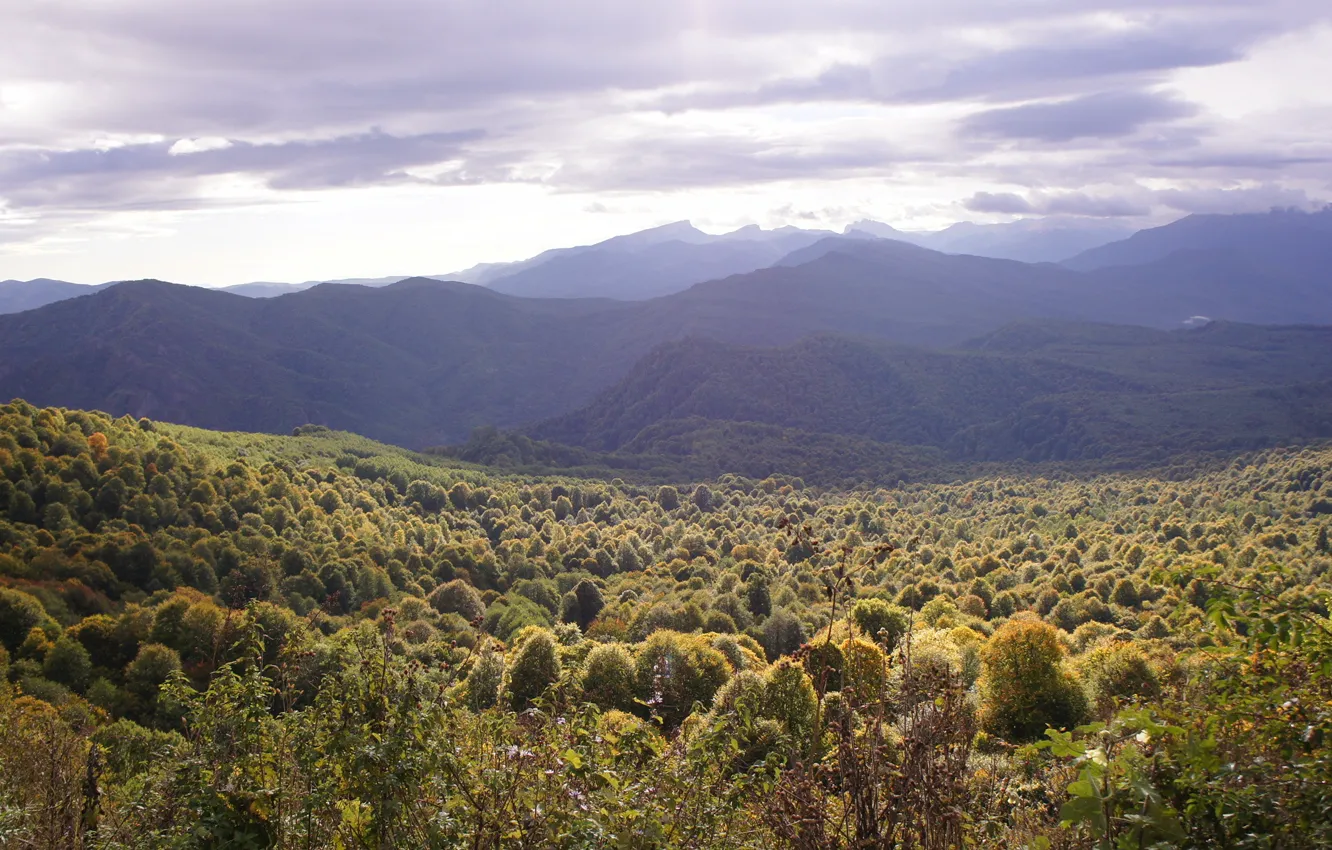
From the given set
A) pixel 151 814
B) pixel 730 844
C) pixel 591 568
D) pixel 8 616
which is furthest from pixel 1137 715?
pixel 591 568

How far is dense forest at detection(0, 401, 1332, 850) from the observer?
6.02 m

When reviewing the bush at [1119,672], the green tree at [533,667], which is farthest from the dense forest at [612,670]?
the bush at [1119,672]

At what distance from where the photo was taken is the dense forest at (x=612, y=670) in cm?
602

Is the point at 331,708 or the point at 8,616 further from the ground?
the point at 331,708

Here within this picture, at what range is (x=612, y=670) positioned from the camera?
3434 cm

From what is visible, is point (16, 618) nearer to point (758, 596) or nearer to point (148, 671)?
point (148, 671)

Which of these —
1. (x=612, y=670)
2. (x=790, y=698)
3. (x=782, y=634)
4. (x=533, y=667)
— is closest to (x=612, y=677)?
(x=612, y=670)

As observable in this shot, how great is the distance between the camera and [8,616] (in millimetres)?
44562

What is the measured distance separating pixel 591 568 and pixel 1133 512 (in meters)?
82.2

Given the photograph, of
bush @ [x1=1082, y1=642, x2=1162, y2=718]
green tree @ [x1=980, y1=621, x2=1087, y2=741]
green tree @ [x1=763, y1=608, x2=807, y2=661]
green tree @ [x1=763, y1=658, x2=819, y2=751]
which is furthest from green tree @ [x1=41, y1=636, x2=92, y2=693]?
bush @ [x1=1082, y1=642, x2=1162, y2=718]

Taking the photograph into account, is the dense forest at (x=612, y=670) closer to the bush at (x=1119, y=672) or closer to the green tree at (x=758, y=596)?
the bush at (x=1119, y=672)

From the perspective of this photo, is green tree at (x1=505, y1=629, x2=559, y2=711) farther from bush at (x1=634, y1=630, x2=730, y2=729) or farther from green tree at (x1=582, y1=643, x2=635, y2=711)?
bush at (x1=634, y1=630, x2=730, y2=729)

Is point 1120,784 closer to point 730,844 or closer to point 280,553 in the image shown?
point 730,844

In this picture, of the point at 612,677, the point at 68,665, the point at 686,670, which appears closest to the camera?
the point at 612,677
